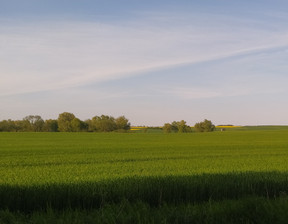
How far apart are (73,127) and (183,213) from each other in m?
111

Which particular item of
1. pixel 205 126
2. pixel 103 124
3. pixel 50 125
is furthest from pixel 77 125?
pixel 205 126

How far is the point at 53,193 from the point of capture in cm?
775

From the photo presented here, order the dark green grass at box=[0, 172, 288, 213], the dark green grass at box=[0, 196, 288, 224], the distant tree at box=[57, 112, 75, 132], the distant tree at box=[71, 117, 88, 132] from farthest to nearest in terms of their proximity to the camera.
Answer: the distant tree at box=[57, 112, 75, 132]
the distant tree at box=[71, 117, 88, 132]
the dark green grass at box=[0, 172, 288, 213]
the dark green grass at box=[0, 196, 288, 224]

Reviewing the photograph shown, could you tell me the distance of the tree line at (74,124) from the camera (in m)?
113

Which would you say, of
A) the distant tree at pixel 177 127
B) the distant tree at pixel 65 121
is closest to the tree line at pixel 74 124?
the distant tree at pixel 65 121

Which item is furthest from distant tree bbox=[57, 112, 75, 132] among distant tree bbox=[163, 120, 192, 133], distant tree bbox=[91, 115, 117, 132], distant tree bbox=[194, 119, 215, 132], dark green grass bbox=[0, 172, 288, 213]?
dark green grass bbox=[0, 172, 288, 213]

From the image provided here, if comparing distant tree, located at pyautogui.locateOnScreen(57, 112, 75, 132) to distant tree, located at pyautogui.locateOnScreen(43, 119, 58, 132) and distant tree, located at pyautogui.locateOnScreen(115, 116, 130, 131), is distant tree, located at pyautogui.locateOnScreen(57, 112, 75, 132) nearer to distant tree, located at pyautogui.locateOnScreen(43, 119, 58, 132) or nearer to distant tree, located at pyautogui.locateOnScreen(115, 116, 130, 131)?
distant tree, located at pyautogui.locateOnScreen(43, 119, 58, 132)

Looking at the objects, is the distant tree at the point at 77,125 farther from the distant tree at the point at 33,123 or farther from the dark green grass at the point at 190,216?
the dark green grass at the point at 190,216

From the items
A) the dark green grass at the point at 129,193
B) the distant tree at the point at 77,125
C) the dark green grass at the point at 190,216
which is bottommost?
the dark green grass at the point at 129,193

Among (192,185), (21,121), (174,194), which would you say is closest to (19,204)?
(174,194)

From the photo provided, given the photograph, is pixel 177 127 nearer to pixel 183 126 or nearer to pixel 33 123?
pixel 183 126

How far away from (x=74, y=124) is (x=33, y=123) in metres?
14.9

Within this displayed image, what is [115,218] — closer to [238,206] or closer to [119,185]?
[238,206]

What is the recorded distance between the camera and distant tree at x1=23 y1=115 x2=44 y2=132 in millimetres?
114294
